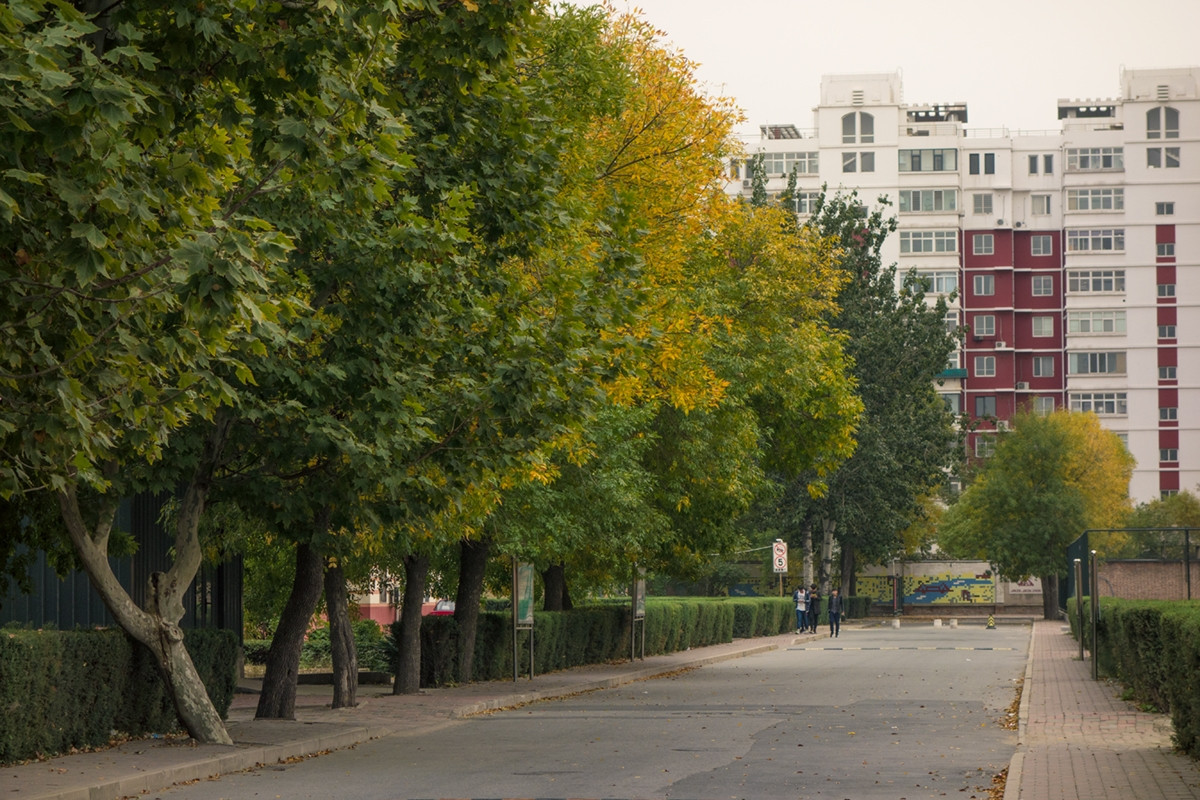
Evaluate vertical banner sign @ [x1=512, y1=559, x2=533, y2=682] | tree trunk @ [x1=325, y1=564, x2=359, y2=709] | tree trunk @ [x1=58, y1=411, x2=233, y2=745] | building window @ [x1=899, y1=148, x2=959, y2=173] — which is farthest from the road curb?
building window @ [x1=899, y1=148, x2=959, y2=173]

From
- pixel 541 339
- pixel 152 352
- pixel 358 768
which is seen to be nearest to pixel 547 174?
pixel 541 339

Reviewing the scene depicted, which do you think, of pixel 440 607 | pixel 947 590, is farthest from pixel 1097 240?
pixel 440 607

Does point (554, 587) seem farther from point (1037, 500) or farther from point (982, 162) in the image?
point (982, 162)

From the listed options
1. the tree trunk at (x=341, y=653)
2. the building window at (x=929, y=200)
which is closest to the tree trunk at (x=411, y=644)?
the tree trunk at (x=341, y=653)

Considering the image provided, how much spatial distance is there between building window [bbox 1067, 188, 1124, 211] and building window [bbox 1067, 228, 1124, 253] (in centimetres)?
158

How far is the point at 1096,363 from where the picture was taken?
11525 centimetres

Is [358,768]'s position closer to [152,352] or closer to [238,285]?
[152,352]

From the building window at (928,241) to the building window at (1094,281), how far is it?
350 inches

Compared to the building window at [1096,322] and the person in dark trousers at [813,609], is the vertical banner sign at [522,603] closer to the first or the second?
the person in dark trousers at [813,609]

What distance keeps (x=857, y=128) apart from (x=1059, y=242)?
16.8 m

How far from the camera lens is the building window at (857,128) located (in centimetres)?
11619

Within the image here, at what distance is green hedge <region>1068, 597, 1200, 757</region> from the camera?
14.0 m

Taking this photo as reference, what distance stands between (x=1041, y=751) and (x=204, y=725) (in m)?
8.54

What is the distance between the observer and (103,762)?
15148 millimetres
